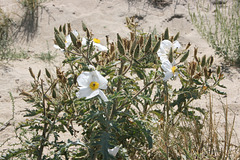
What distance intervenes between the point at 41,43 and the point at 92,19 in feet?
3.41

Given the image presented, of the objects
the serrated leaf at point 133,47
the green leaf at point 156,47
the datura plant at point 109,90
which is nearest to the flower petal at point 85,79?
the datura plant at point 109,90

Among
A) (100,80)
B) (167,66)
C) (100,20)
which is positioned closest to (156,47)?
(167,66)

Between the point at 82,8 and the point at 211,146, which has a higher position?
the point at 82,8

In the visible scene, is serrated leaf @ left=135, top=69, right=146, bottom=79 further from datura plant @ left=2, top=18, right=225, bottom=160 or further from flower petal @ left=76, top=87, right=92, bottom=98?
flower petal @ left=76, top=87, right=92, bottom=98

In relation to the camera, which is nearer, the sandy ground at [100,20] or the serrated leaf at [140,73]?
the serrated leaf at [140,73]

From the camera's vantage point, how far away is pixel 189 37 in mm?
4668

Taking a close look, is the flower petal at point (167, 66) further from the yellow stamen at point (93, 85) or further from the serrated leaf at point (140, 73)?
the yellow stamen at point (93, 85)

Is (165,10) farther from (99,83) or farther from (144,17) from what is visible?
(99,83)

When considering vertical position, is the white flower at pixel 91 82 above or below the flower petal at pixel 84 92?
above

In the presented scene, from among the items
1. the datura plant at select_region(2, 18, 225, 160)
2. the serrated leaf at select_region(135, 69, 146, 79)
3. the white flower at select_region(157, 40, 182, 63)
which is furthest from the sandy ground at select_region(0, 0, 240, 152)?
the serrated leaf at select_region(135, 69, 146, 79)

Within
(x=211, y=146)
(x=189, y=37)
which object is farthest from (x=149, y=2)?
(x=211, y=146)

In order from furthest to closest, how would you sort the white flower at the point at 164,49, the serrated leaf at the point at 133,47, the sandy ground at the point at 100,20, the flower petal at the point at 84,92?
1. the sandy ground at the point at 100,20
2. the white flower at the point at 164,49
3. the serrated leaf at the point at 133,47
4. the flower petal at the point at 84,92

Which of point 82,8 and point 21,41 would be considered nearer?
point 21,41

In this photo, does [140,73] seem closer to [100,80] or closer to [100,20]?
[100,80]
